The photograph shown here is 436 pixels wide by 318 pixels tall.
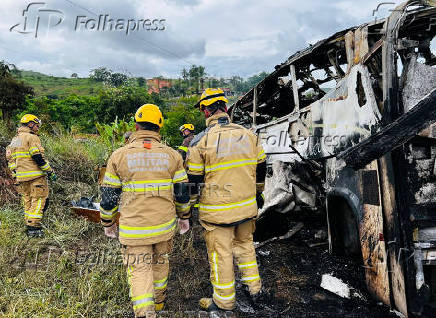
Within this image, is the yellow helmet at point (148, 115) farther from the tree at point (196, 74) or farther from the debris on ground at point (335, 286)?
the tree at point (196, 74)

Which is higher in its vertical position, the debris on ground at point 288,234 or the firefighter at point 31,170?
the firefighter at point 31,170

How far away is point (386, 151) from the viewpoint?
1.58m

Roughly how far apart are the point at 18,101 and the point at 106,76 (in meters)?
29.0

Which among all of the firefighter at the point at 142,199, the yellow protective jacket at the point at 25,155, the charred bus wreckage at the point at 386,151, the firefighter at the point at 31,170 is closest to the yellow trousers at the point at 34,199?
the firefighter at the point at 31,170

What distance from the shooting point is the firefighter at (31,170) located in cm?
396

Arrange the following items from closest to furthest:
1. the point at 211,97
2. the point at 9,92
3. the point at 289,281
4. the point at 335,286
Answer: the point at 211,97 < the point at 335,286 < the point at 289,281 < the point at 9,92

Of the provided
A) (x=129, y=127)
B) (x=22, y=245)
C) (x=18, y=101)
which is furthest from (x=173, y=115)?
(x=22, y=245)

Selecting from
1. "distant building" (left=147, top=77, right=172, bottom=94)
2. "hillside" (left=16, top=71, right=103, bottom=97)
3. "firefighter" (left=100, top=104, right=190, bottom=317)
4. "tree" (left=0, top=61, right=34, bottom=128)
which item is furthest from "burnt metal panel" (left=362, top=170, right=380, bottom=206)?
"hillside" (left=16, top=71, right=103, bottom=97)

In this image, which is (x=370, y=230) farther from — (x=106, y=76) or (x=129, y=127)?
(x=106, y=76)

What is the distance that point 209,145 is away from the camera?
232 centimetres

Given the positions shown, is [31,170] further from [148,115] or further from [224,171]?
[224,171]

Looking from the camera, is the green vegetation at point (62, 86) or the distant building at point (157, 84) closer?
the distant building at point (157, 84)

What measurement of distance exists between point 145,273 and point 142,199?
56 cm

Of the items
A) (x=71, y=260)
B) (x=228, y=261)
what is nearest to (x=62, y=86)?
(x=71, y=260)
